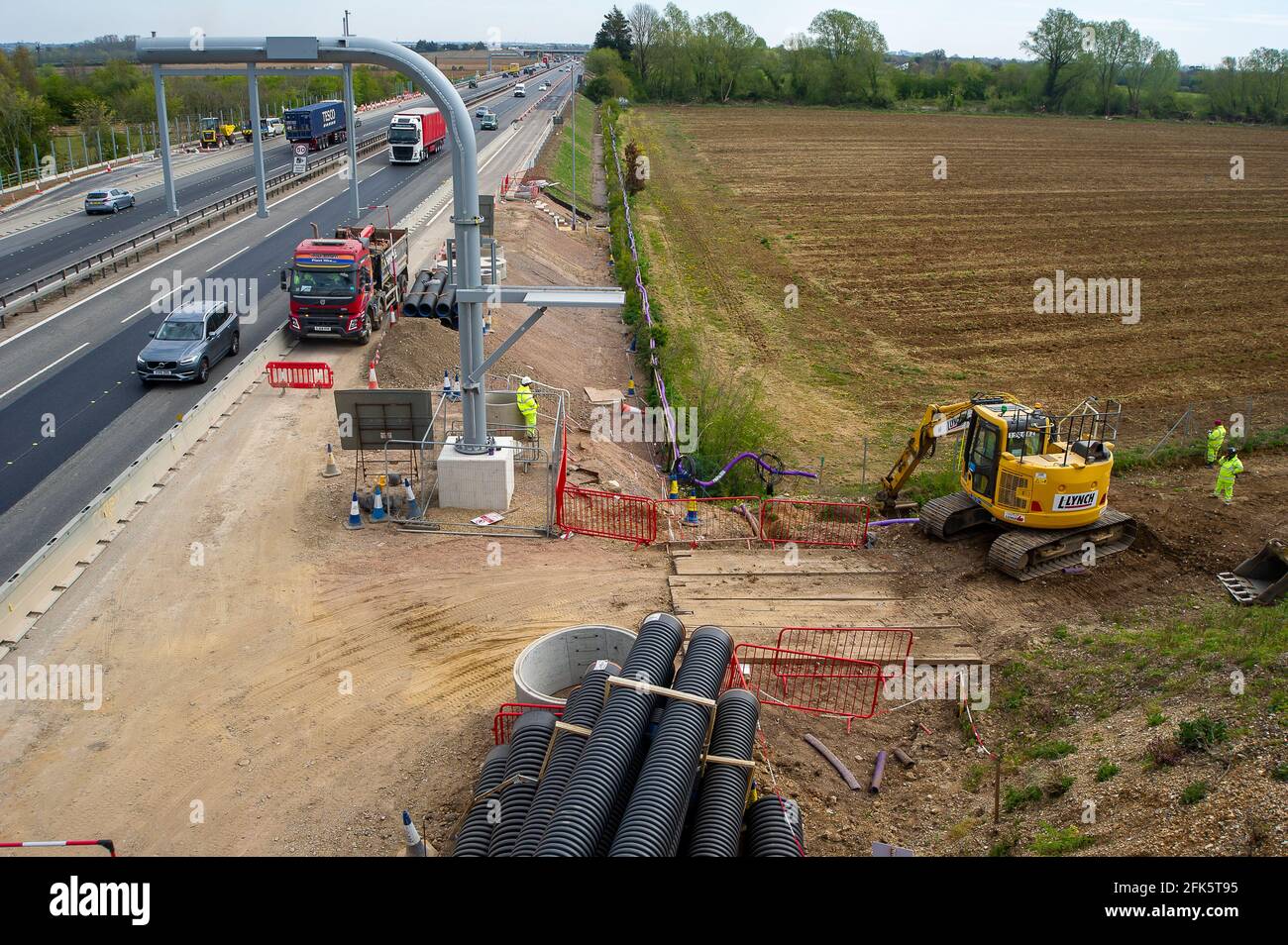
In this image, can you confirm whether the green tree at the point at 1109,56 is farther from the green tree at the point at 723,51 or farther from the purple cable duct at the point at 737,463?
the purple cable duct at the point at 737,463

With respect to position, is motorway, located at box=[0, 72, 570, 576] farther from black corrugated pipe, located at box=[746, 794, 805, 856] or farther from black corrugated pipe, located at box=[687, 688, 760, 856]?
black corrugated pipe, located at box=[746, 794, 805, 856]

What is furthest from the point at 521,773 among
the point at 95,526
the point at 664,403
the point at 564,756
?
the point at 664,403

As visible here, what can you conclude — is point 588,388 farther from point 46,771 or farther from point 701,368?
point 46,771

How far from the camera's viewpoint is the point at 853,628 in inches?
663

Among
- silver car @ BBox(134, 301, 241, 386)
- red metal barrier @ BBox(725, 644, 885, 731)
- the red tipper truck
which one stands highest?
the red tipper truck

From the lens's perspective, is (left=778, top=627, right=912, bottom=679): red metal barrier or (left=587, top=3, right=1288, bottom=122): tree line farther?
(left=587, top=3, right=1288, bottom=122): tree line

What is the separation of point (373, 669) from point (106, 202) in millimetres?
43431

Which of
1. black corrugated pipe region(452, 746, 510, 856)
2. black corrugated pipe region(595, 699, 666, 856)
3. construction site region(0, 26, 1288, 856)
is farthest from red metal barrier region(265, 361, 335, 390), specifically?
black corrugated pipe region(595, 699, 666, 856)

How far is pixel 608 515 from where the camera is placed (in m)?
21.4

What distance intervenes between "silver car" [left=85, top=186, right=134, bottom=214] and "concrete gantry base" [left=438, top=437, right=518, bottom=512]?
1499 inches

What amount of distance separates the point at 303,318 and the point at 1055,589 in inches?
A: 831

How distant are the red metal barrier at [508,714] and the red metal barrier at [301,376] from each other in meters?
15.1

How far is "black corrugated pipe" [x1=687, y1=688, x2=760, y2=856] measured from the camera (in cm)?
1043

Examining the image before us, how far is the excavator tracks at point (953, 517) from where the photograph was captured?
68.4 ft
